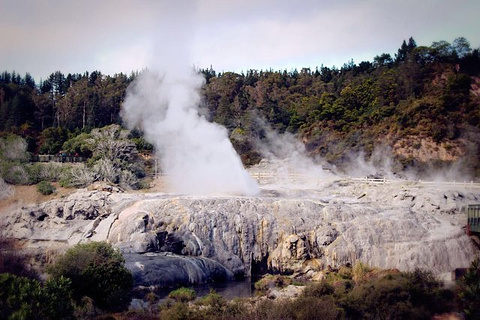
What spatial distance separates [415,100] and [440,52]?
1106 centimetres

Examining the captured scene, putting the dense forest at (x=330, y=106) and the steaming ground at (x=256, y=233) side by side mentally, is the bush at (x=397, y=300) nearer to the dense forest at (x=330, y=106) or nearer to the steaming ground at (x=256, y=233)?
the steaming ground at (x=256, y=233)

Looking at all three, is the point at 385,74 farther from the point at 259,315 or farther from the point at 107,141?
the point at 259,315

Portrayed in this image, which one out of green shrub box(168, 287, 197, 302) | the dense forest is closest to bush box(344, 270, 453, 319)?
green shrub box(168, 287, 197, 302)

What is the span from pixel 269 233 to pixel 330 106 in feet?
127

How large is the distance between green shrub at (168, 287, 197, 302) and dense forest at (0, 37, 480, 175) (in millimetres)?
31806

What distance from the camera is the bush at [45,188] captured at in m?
38.5

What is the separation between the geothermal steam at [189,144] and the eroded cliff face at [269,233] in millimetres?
6525

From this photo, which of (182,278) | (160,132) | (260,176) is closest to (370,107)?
(260,176)

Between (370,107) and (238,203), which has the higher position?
(370,107)

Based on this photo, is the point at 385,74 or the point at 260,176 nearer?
the point at 260,176

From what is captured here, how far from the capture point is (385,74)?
6769 centimetres

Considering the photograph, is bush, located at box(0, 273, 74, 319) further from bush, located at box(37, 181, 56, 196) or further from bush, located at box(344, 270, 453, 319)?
bush, located at box(37, 181, 56, 196)

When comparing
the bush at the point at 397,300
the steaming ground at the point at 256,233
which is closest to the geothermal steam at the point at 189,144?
the steaming ground at the point at 256,233

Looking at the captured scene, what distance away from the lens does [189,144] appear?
3878 centimetres
